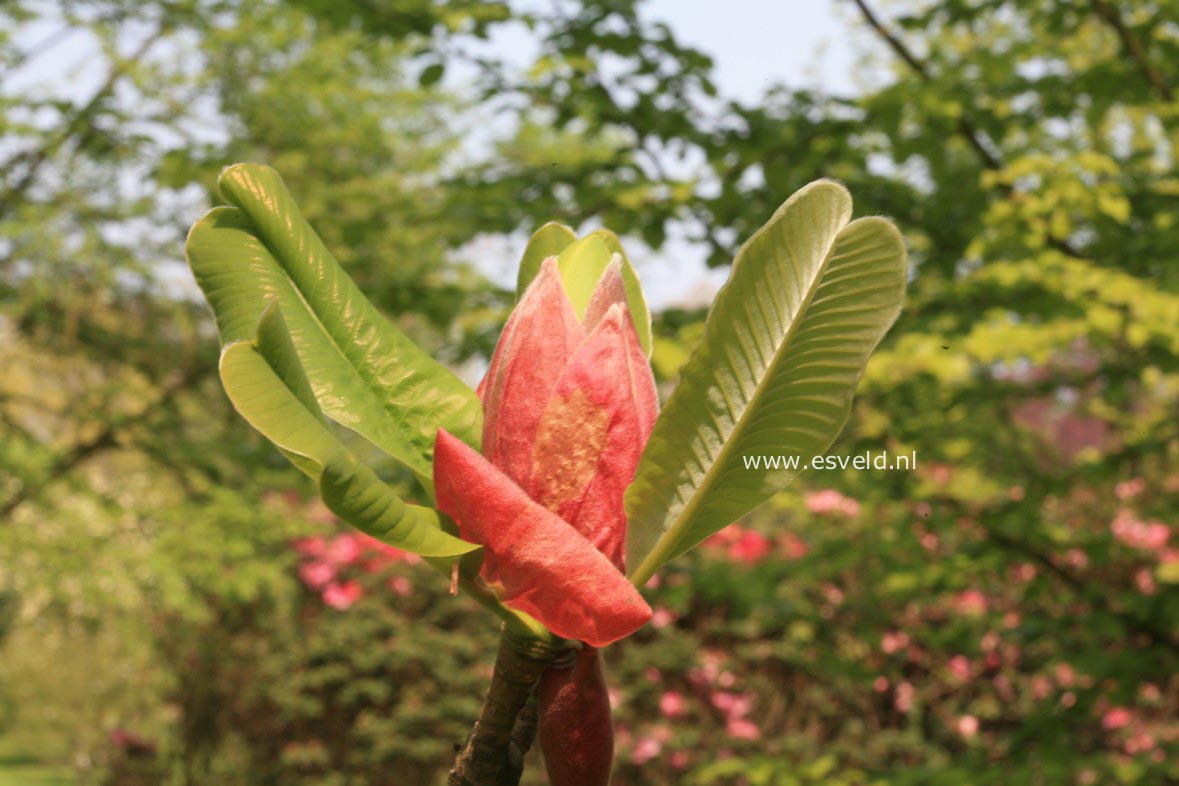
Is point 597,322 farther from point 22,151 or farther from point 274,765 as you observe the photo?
point 274,765

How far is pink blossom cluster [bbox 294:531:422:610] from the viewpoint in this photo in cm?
619

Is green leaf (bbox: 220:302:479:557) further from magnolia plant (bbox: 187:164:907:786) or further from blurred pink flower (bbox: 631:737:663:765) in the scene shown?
blurred pink flower (bbox: 631:737:663:765)

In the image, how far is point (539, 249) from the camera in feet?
1.65

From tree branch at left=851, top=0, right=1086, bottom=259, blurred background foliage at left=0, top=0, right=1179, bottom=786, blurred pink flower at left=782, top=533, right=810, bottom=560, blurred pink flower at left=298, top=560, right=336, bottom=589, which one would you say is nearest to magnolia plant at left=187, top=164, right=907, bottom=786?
blurred background foliage at left=0, top=0, right=1179, bottom=786

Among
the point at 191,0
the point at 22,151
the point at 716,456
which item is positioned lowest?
the point at 22,151

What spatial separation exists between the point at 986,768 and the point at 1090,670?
41 cm

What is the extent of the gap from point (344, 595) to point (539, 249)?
597 centimetres

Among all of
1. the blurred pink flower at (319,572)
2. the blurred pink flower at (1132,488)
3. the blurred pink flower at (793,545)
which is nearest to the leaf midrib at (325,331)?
the blurred pink flower at (793,545)

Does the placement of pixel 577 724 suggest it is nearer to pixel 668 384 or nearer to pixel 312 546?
pixel 668 384

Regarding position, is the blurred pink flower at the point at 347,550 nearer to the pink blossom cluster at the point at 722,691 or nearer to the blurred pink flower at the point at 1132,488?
the pink blossom cluster at the point at 722,691

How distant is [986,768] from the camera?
9.21 ft

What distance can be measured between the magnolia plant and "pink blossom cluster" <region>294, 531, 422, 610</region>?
18.7 ft

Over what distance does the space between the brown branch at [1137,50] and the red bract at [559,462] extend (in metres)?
3.17

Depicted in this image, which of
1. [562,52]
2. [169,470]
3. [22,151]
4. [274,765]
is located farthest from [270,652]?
[562,52]
